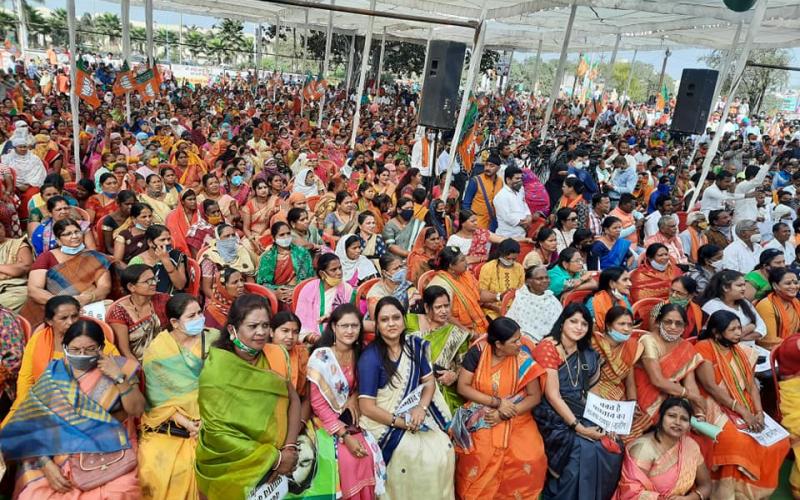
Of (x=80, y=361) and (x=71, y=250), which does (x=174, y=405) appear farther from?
(x=71, y=250)

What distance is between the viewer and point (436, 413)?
10.2 ft

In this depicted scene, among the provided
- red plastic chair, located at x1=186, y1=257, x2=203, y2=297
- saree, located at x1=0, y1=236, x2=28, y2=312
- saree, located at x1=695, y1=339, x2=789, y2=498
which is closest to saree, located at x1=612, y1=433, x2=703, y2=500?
saree, located at x1=695, y1=339, x2=789, y2=498

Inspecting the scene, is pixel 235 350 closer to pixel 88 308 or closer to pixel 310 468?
pixel 310 468

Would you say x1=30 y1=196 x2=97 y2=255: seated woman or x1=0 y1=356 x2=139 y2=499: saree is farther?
x1=30 y1=196 x2=97 y2=255: seated woman

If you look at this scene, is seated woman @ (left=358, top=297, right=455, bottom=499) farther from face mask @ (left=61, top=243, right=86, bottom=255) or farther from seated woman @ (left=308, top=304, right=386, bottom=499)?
face mask @ (left=61, top=243, right=86, bottom=255)

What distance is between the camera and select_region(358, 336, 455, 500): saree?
2842 mm

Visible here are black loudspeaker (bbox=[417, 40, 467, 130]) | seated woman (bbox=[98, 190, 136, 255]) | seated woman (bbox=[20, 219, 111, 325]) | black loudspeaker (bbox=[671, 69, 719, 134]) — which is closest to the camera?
seated woman (bbox=[20, 219, 111, 325])


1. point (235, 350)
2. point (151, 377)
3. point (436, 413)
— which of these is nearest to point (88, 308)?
point (151, 377)

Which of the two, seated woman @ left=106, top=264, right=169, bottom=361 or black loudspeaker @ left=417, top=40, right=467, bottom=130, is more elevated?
black loudspeaker @ left=417, top=40, right=467, bottom=130

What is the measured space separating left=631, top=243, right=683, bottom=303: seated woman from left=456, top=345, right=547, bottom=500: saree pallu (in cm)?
202

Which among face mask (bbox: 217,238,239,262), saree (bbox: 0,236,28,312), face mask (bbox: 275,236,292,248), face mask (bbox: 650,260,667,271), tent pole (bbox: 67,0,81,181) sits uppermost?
tent pole (bbox: 67,0,81,181)

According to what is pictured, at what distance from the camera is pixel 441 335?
11.7 feet

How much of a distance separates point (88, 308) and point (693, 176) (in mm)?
10699

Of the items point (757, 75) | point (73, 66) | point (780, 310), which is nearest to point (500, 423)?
point (780, 310)
